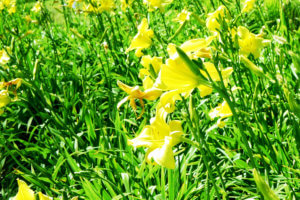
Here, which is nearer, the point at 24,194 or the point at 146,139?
the point at 24,194

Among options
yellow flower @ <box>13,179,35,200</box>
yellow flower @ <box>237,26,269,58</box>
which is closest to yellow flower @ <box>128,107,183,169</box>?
yellow flower @ <box>13,179,35,200</box>

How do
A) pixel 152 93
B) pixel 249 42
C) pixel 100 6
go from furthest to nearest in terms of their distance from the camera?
pixel 100 6 < pixel 249 42 < pixel 152 93

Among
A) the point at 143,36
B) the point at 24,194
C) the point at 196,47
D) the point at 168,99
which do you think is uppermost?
the point at 143,36

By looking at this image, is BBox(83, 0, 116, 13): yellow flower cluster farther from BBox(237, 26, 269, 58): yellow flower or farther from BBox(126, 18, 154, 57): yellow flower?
BBox(237, 26, 269, 58): yellow flower

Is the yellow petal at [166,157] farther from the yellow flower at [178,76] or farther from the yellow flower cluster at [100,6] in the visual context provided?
the yellow flower cluster at [100,6]

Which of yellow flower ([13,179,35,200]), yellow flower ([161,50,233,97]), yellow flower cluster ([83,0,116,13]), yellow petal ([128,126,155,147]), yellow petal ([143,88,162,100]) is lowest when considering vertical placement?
yellow flower ([13,179,35,200])

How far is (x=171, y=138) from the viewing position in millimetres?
923

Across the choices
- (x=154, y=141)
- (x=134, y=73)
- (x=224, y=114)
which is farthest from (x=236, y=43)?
(x=134, y=73)

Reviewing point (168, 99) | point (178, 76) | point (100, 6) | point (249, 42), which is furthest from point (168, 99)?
point (100, 6)

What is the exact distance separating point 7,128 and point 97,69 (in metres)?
1.05

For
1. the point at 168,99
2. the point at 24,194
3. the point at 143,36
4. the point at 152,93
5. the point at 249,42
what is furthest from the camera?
the point at 143,36

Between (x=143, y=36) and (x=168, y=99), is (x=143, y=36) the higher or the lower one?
the higher one

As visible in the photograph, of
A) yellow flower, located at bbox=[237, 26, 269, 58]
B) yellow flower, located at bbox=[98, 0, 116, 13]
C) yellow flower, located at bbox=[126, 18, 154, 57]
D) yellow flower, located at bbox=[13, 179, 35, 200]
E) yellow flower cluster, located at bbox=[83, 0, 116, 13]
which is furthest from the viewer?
yellow flower, located at bbox=[98, 0, 116, 13]

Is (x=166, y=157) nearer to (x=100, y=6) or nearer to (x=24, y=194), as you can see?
(x=24, y=194)
